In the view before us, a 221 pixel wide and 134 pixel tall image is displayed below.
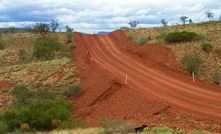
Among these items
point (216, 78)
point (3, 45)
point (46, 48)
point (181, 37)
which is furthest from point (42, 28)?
point (216, 78)

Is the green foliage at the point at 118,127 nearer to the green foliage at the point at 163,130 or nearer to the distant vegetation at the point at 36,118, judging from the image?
the green foliage at the point at 163,130

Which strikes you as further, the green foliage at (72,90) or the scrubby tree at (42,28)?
the scrubby tree at (42,28)

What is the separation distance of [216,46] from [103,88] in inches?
541

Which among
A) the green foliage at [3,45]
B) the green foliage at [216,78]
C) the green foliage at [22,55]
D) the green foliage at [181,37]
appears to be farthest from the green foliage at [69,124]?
the green foliage at [3,45]

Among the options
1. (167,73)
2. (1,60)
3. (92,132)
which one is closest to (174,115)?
(92,132)

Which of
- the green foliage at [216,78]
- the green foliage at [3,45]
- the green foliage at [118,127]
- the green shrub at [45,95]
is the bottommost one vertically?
the green shrub at [45,95]

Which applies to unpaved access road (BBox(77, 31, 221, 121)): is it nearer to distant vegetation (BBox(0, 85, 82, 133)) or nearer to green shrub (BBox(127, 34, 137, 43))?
distant vegetation (BBox(0, 85, 82, 133))

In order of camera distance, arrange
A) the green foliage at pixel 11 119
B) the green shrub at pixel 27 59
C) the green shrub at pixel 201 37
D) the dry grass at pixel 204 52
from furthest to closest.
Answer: the green shrub at pixel 27 59 < the green shrub at pixel 201 37 < the dry grass at pixel 204 52 < the green foliage at pixel 11 119

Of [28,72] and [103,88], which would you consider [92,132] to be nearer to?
[103,88]

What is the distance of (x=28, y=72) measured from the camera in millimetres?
31109

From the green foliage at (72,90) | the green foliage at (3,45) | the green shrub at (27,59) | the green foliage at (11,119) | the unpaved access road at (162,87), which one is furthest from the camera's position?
the green foliage at (3,45)

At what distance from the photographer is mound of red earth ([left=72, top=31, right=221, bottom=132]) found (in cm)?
1648

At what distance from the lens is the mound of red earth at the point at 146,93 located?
16484 mm

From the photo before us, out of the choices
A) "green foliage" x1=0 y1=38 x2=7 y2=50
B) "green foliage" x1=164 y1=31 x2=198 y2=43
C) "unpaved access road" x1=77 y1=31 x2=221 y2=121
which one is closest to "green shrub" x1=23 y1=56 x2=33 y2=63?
"unpaved access road" x1=77 y1=31 x2=221 y2=121
